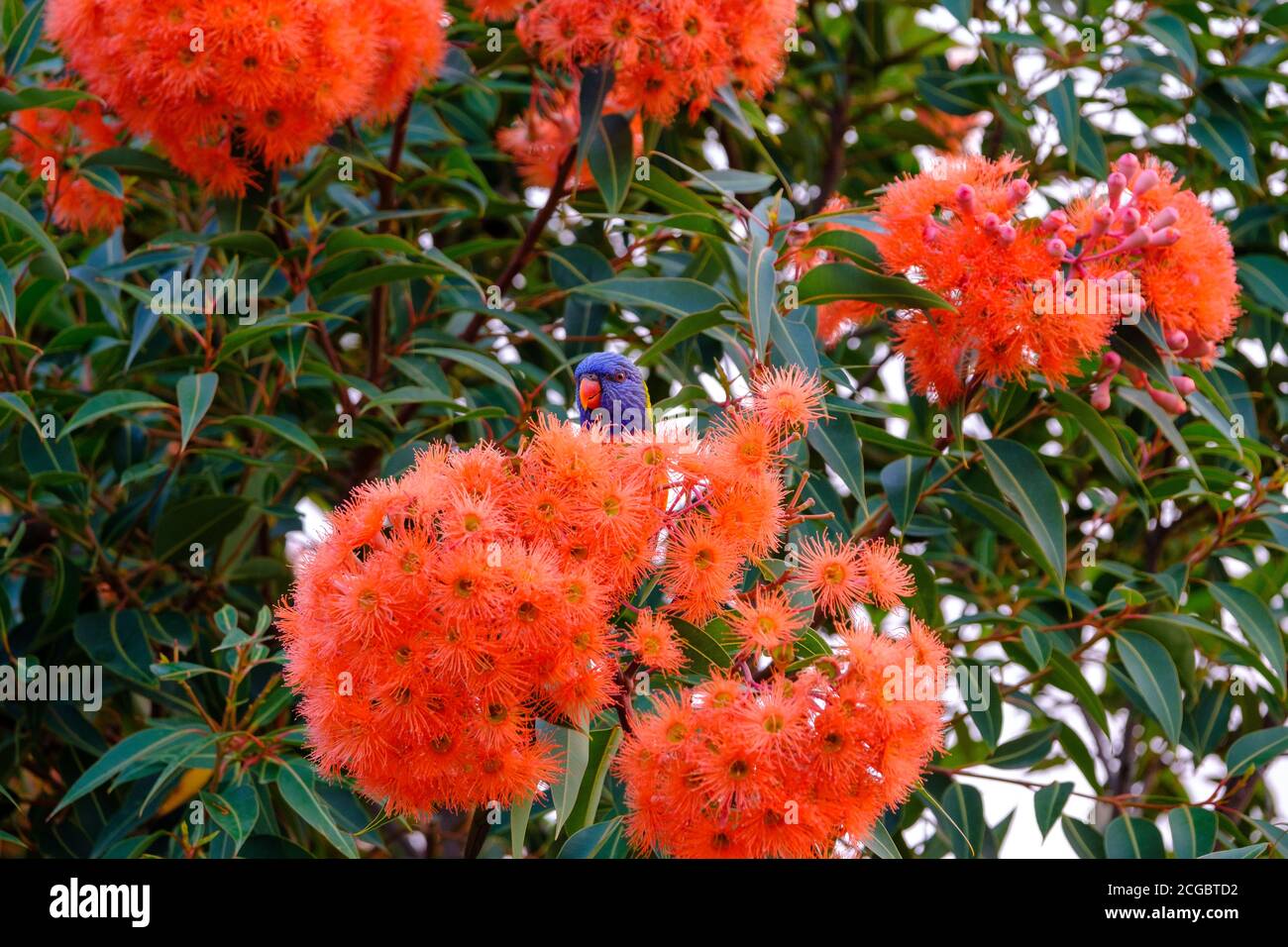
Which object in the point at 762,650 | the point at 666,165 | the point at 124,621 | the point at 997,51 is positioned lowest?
the point at 124,621

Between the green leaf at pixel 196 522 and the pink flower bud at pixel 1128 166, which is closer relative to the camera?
the pink flower bud at pixel 1128 166

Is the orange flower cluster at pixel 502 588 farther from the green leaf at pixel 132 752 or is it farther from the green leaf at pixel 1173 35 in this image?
the green leaf at pixel 1173 35

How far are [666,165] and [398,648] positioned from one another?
2.07 m

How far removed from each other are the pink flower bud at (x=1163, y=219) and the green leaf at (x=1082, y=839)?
1100 mm

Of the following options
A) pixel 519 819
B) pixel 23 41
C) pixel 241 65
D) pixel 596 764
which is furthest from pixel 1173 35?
pixel 23 41

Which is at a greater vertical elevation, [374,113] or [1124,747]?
[374,113]

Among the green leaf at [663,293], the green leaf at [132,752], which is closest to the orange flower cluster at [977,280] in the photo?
the green leaf at [663,293]

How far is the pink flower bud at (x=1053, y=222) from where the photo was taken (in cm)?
184

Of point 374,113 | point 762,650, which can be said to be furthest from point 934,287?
point 374,113

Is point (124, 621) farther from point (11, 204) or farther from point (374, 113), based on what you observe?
point (374, 113)

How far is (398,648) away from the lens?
1.41 m

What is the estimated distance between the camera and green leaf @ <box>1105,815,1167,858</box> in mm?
2244

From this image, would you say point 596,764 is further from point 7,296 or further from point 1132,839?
point 7,296

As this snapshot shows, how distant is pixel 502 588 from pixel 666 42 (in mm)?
1265
